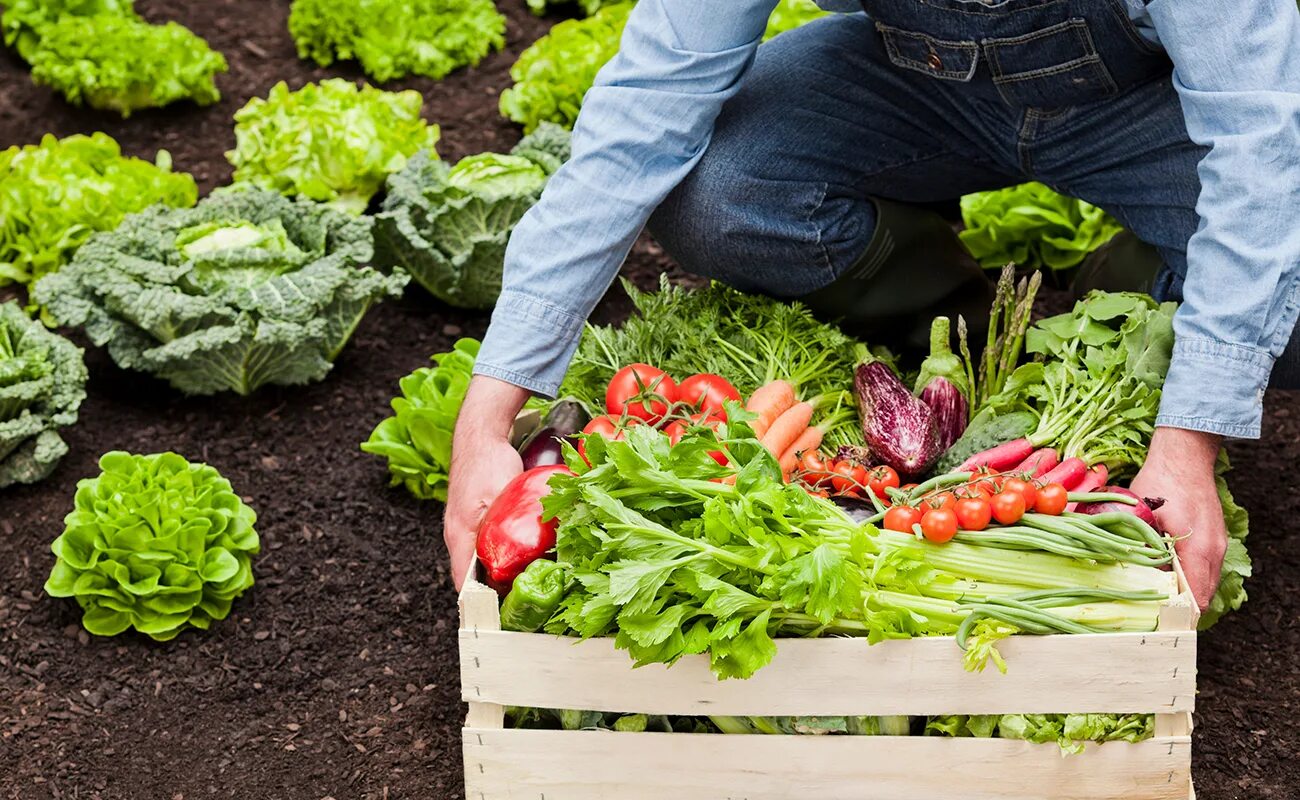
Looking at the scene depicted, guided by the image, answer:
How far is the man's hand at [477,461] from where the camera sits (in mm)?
2590

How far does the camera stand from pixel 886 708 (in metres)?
2.30

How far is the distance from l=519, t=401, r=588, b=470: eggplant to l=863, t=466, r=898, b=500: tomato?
0.60 meters

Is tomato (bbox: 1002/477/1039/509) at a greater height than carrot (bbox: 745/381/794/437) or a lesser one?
greater

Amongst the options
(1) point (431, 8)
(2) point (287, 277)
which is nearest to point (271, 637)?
(2) point (287, 277)

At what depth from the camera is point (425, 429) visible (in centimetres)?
329

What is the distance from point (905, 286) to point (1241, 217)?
1.03m

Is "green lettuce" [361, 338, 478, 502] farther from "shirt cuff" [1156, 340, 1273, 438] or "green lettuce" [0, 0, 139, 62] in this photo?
"green lettuce" [0, 0, 139, 62]

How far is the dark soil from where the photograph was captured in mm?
2742

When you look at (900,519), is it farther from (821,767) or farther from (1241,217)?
(1241,217)

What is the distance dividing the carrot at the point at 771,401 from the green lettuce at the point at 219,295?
125 centimetres

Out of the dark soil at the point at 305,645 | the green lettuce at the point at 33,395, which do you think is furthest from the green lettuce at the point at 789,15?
the green lettuce at the point at 33,395

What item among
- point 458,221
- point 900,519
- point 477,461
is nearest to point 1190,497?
point 900,519

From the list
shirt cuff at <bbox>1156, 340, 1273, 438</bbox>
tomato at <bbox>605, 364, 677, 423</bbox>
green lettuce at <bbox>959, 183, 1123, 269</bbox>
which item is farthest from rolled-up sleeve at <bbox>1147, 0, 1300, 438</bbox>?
green lettuce at <bbox>959, 183, 1123, 269</bbox>

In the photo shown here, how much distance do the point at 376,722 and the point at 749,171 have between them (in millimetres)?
1477
